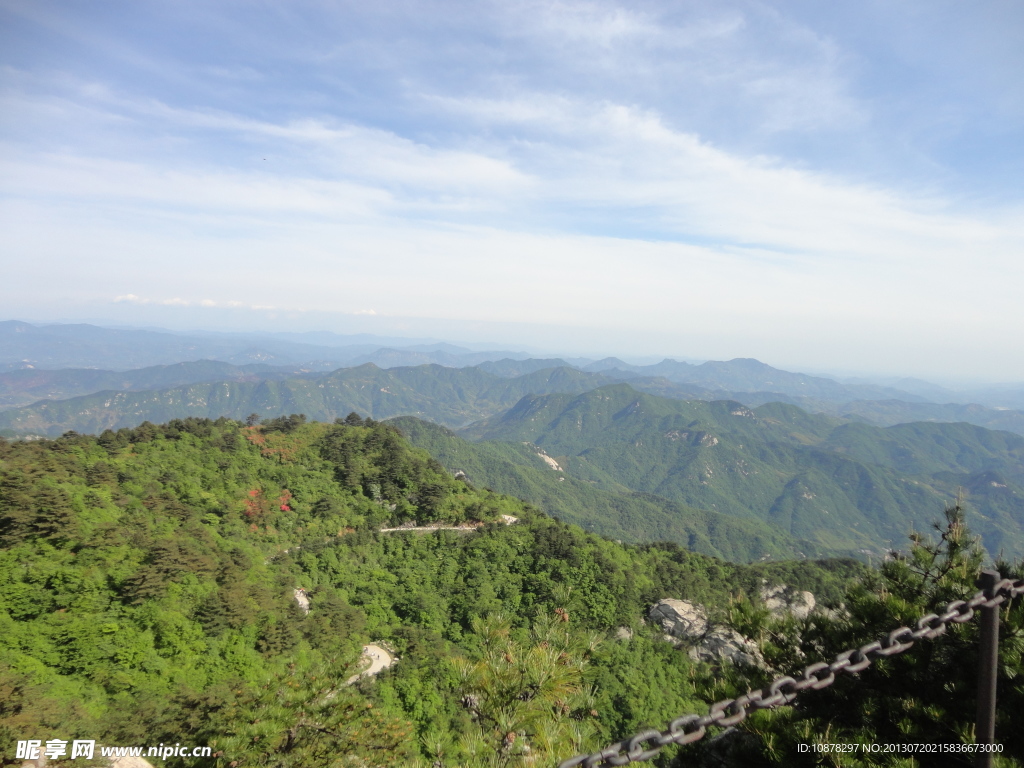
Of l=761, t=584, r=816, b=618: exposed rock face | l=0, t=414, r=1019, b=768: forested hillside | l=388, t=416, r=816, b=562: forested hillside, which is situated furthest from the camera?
l=388, t=416, r=816, b=562: forested hillside

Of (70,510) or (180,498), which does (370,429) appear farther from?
(70,510)

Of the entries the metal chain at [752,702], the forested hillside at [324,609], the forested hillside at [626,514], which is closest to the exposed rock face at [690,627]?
the forested hillside at [324,609]

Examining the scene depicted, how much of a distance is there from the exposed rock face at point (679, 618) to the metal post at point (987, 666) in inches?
1829

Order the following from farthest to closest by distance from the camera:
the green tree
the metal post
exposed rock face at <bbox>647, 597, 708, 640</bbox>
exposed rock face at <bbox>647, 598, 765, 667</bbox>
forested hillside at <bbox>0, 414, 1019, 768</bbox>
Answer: exposed rock face at <bbox>647, 597, 708, 640</bbox> → exposed rock face at <bbox>647, 598, 765, 667</bbox> → forested hillside at <bbox>0, 414, 1019, 768</bbox> → the green tree → the metal post

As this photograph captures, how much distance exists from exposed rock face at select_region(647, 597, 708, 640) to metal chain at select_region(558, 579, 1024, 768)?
155ft

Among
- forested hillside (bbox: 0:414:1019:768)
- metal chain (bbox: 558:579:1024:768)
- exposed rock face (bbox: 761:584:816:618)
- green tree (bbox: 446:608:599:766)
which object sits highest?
metal chain (bbox: 558:579:1024:768)

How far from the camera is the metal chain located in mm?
2744

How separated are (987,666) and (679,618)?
49.4 metres

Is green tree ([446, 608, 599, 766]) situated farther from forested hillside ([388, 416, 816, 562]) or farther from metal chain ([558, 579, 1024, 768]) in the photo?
A: forested hillside ([388, 416, 816, 562])

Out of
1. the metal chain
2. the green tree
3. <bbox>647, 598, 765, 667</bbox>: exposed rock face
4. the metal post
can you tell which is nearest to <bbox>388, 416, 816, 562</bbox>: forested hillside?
<bbox>647, 598, 765, 667</bbox>: exposed rock face

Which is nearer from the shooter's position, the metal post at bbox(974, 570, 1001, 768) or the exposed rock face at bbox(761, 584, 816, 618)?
the metal post at bbox(974, 570, 1001, 768)

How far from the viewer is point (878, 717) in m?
6.20

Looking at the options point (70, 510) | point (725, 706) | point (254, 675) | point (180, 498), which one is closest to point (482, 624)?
point (725, 706)

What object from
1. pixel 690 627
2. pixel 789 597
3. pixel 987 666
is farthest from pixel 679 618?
pixel 987 666
